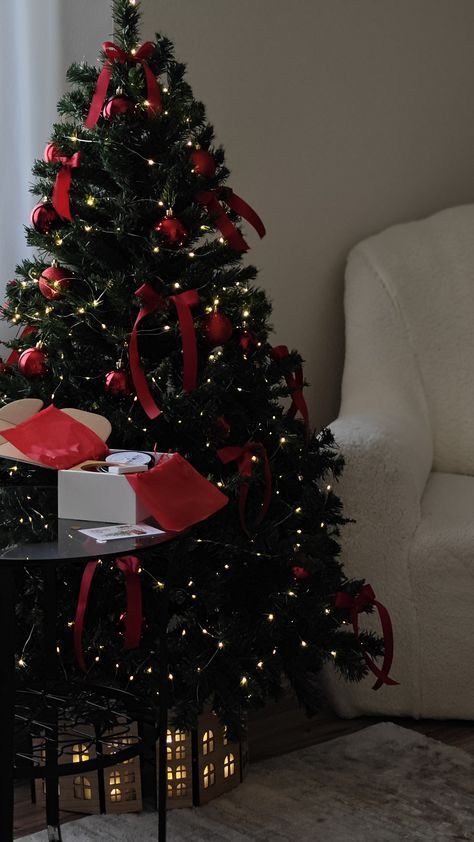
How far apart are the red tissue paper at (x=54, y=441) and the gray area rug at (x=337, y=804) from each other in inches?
24.8

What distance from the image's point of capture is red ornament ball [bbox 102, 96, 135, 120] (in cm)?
162

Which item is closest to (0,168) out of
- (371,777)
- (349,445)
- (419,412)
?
(349,445)

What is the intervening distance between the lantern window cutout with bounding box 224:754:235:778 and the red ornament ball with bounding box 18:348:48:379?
0.72 meters

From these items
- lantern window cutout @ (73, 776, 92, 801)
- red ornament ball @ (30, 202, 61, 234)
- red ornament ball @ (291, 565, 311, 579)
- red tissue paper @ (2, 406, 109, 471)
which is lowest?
lantern window cutout @ (73, 776, 92, 801)

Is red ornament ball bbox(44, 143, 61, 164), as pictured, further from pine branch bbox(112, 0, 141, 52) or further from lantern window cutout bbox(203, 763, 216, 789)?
lantern window cutout bbox(203, 763, 216, 789)

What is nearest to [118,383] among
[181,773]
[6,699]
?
[6,699]

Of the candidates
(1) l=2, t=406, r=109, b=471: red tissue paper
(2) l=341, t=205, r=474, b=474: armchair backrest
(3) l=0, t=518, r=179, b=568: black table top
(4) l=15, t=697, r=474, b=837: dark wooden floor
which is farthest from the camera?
(2) l=341, t=205, r=474, b=474: armchair backrest

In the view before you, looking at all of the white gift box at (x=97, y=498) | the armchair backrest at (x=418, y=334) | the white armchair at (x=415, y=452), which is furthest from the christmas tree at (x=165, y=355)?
the armchair backrest at (x=418, y=334)

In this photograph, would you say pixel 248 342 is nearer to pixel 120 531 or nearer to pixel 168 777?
pixel 120 531

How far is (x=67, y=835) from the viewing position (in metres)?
1.66

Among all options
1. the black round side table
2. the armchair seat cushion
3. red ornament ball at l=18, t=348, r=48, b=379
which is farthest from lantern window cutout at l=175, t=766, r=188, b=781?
red ornament ball at l=18, t=348, r=48, b=379

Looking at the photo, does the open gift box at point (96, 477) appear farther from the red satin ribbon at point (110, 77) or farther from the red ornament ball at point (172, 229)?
the red satin ribbon at point (110, 77)

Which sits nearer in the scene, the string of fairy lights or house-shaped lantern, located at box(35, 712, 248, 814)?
the string of fairy lights

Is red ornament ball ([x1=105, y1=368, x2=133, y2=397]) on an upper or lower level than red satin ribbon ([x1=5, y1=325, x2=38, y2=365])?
lower
